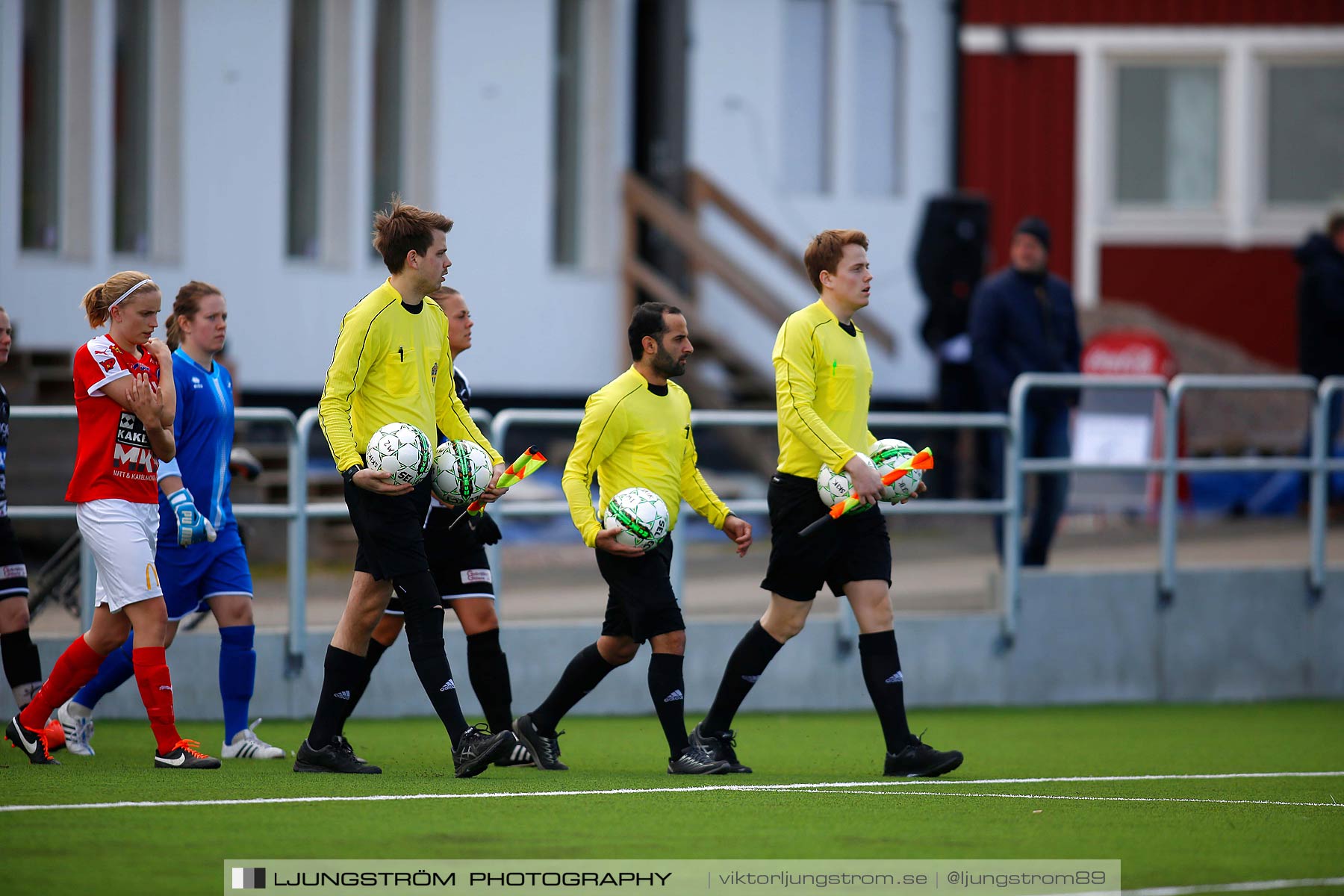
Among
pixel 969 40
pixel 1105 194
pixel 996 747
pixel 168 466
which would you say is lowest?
pixel 996 747

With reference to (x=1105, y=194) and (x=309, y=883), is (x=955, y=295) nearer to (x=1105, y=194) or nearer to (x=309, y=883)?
(x=1105, y=194)

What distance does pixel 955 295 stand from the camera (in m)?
18.4

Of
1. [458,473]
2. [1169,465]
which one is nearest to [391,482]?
[458,473]

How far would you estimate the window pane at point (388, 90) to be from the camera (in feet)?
60.0

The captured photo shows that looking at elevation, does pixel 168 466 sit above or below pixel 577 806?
above

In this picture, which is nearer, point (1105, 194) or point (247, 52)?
point (247, 52)

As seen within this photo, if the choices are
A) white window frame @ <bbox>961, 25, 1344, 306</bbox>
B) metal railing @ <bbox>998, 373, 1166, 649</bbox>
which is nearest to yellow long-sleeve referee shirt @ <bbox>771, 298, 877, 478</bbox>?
metal railing @ <bbox>998, 373, 1166, 649</bbox>

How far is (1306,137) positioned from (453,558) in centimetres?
1760

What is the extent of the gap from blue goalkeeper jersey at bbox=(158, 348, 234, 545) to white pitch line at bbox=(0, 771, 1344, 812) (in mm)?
1705

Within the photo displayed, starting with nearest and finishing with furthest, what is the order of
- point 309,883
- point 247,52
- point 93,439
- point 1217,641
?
point 309,883 → point 93,439 → point 1217,641 → point 247,52

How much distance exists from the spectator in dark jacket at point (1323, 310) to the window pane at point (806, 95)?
7445 millimetres

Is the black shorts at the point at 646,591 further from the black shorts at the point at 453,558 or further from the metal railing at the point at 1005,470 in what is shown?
the metal railing at the point at 1005,470

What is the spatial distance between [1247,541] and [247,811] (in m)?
9.43

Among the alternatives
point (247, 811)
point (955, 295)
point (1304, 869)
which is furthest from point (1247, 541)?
point (247, 811)
